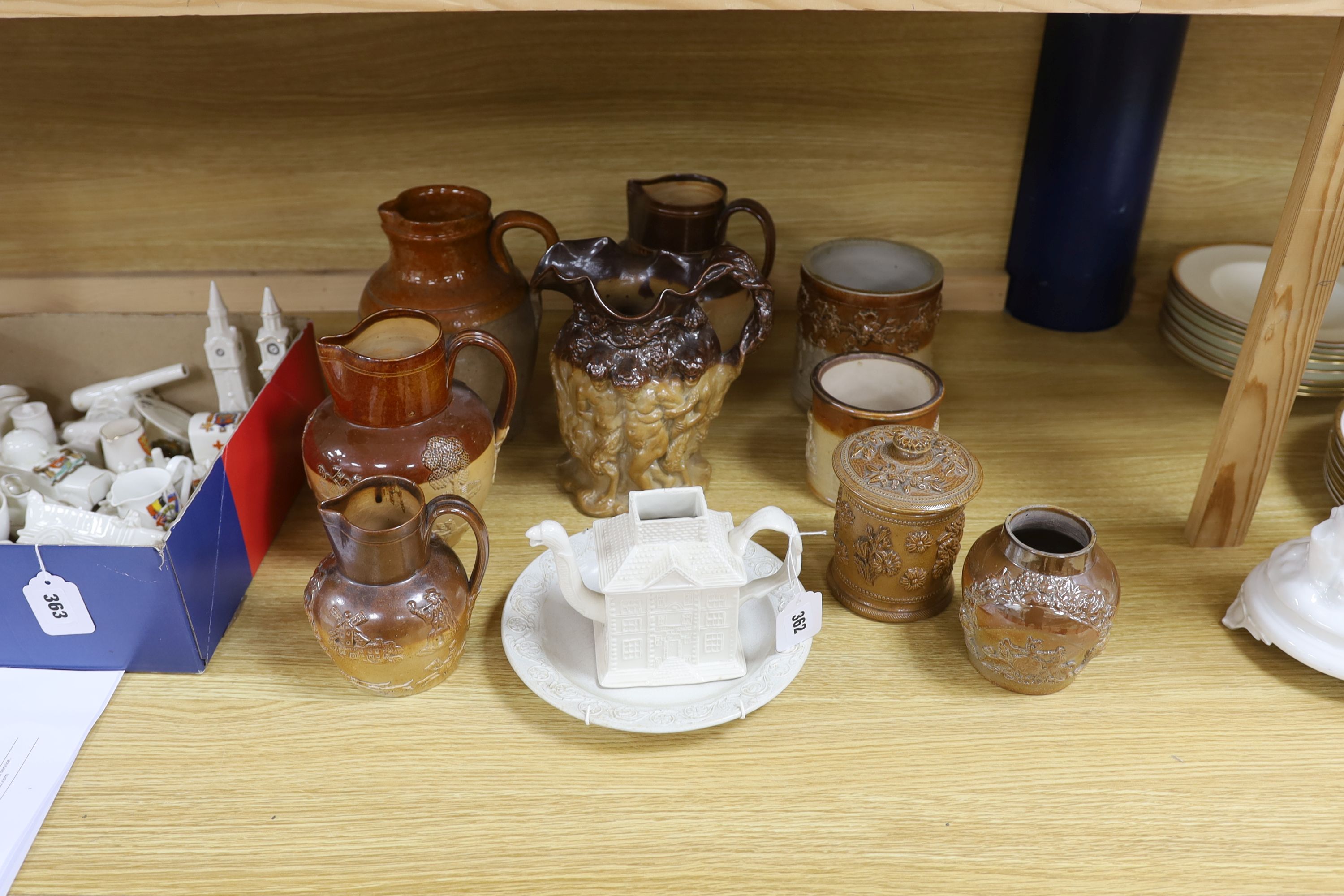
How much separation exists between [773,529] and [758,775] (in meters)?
0.20

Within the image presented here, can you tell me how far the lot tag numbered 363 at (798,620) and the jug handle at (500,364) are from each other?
1.12 feet

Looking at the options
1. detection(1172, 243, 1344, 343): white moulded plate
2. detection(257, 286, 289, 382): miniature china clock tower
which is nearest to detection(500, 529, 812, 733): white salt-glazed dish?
detection(257, 286, 289, 382): miniature china clock tower

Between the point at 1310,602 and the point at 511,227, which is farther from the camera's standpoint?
the point at 511,227

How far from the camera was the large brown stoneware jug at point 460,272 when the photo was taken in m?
1.08

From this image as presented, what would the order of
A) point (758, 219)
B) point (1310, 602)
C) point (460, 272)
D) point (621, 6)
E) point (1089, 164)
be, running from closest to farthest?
point (621, 6), point (1310, 602), point (460, 272), point (758, 219), point (1089, 164)

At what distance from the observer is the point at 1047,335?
1468 millimetres

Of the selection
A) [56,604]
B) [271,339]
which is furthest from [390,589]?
[271,339]

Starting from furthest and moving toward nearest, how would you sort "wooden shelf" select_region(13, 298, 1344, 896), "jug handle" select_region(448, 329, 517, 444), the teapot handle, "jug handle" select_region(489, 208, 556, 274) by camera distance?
Answer: "jug handle" select_region(489, 208, 556, 274) → "jug handle" select_region(448, 329, 517, 444) → the teapot handle → "wooden shelf" select_region(13, 298, 1344, 896)

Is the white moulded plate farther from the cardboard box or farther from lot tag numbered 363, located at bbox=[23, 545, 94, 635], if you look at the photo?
lot tag numbered 363, located at bbox=[23, 545, 94, 635]

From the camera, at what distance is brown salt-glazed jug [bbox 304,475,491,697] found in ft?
2.80

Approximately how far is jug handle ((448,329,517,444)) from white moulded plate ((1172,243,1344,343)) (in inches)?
33.0

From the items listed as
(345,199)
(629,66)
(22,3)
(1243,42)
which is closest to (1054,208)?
(1243,42)

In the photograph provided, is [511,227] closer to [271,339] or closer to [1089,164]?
[271,339]

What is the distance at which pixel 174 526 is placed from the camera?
867 mm
